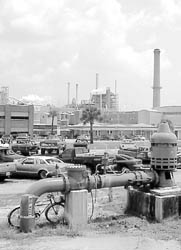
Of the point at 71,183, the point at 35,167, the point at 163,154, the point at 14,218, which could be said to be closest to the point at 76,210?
the point at 71,183

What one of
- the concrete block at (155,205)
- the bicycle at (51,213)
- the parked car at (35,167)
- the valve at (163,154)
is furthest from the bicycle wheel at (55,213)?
the parked car at (35,167)

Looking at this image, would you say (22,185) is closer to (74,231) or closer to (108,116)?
(74,231)

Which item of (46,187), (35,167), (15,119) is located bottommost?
(35,167)

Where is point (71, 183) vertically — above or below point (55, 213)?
above

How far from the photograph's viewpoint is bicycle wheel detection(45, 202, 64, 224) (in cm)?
1000

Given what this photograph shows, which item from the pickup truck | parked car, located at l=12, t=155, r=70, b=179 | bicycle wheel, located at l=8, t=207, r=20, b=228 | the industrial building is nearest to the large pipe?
bicycle wheel, located at l=8, t=207, r=20, b=228

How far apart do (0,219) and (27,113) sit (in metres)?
99.4

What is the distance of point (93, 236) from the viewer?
886 centimetres

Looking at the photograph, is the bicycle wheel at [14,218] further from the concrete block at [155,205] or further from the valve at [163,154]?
the valve at [163,154]

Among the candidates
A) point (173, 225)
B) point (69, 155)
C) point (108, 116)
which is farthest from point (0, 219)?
point (108, 116)

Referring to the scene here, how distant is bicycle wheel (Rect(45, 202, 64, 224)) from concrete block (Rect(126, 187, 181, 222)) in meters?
2.22

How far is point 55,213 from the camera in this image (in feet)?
33.6

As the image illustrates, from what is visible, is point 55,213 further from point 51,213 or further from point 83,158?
point 83,158

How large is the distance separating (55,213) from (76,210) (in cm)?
102
